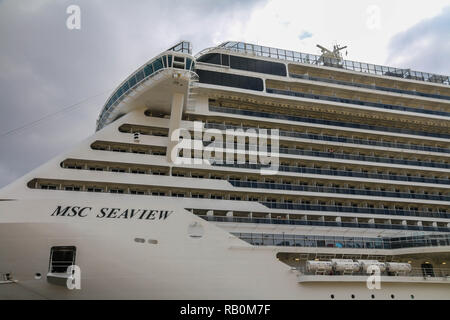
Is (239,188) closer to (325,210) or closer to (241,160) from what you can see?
(241,160)

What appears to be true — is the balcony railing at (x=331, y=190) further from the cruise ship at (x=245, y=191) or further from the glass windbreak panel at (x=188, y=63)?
the glass windbreak panel at (x=188, y=63)

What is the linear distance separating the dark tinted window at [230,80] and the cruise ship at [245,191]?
0.13 m

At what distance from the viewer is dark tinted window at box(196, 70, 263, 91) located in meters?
28.4

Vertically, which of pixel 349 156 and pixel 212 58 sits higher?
pixel 212 58

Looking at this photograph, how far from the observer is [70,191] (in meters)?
21.9

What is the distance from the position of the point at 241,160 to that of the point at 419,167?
14.6 meters

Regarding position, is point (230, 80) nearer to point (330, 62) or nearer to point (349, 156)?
point (349, 156)

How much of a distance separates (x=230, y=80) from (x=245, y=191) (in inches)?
336

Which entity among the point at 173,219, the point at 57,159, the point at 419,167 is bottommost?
the point at 173,219

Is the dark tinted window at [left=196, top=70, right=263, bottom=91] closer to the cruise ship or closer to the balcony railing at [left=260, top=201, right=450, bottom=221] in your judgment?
the cruise ship

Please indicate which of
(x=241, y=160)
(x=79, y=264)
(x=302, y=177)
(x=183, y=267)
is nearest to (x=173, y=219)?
(x=183, y=267)

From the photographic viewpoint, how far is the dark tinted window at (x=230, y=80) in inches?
1119

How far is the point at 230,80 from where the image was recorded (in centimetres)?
2903

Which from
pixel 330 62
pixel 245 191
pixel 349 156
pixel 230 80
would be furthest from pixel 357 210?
pixel 330 62
